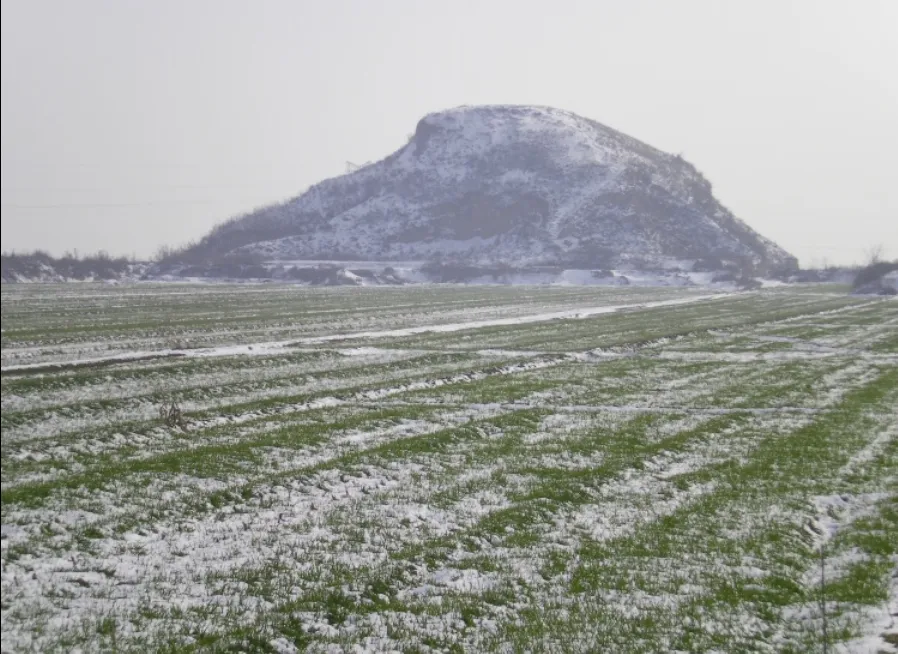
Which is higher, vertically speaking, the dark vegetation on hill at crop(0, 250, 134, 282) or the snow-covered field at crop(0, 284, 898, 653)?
the dark vegetation on hill at crop(0, 250, 134, 282)

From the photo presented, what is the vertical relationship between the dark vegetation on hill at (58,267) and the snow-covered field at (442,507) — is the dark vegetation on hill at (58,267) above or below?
above

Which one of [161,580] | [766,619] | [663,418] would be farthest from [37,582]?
[663,418]

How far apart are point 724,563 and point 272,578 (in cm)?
703

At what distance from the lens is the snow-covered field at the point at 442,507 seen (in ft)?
36.0

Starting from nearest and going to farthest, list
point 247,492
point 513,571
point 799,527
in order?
point 513,571, point 799,527, point 247,492

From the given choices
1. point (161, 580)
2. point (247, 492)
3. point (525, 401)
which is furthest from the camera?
point (525, 401)

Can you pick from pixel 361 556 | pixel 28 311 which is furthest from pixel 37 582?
pixel 28 311

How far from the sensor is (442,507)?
54.3 ft

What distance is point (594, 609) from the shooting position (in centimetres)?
1161

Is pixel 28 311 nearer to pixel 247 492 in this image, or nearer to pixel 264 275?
pixel 247 492

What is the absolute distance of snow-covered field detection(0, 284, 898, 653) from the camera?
11.0m

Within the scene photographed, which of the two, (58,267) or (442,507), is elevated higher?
(58,267)

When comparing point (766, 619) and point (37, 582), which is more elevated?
point (37, 582)

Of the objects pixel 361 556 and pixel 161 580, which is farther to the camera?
pixel 361 556
